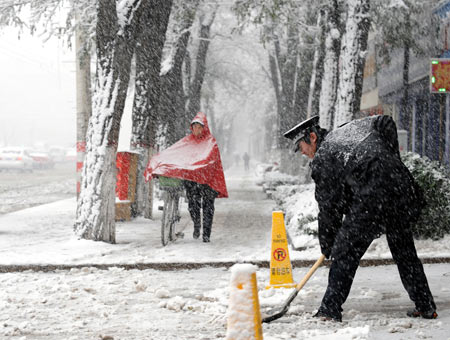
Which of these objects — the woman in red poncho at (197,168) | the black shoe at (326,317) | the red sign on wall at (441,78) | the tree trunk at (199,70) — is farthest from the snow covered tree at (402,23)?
the black shoe at (326,317)

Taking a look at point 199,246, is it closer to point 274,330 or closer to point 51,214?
point 274,330

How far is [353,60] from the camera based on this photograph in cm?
1302

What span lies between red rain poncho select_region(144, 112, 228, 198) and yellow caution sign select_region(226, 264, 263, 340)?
5815 millimetres

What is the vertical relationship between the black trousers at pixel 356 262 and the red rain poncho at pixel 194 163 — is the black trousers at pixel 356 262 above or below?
below

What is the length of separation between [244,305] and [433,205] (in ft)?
19.4

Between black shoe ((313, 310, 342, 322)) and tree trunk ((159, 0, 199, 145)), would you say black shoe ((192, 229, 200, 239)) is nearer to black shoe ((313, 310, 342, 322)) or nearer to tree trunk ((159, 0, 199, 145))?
black shoe ((313, 310, 342, 322))

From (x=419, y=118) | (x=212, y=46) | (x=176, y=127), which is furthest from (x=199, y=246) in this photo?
(x=212, y=46)

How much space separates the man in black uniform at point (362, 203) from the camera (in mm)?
5242

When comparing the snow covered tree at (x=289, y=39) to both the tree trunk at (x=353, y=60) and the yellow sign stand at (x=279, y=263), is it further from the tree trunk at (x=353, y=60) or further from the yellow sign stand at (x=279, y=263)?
the yellow sign stand at (x=279, y=263)

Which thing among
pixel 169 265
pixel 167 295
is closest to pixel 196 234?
pixel 169 265

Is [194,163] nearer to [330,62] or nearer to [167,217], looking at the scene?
[167,217]

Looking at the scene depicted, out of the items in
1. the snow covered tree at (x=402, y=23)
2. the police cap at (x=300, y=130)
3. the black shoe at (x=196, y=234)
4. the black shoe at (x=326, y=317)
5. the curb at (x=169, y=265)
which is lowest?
the curb at (x=169, y=265)

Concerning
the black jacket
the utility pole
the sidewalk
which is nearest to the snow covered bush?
the sidewalk

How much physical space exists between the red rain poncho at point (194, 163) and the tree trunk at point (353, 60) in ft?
12.5
